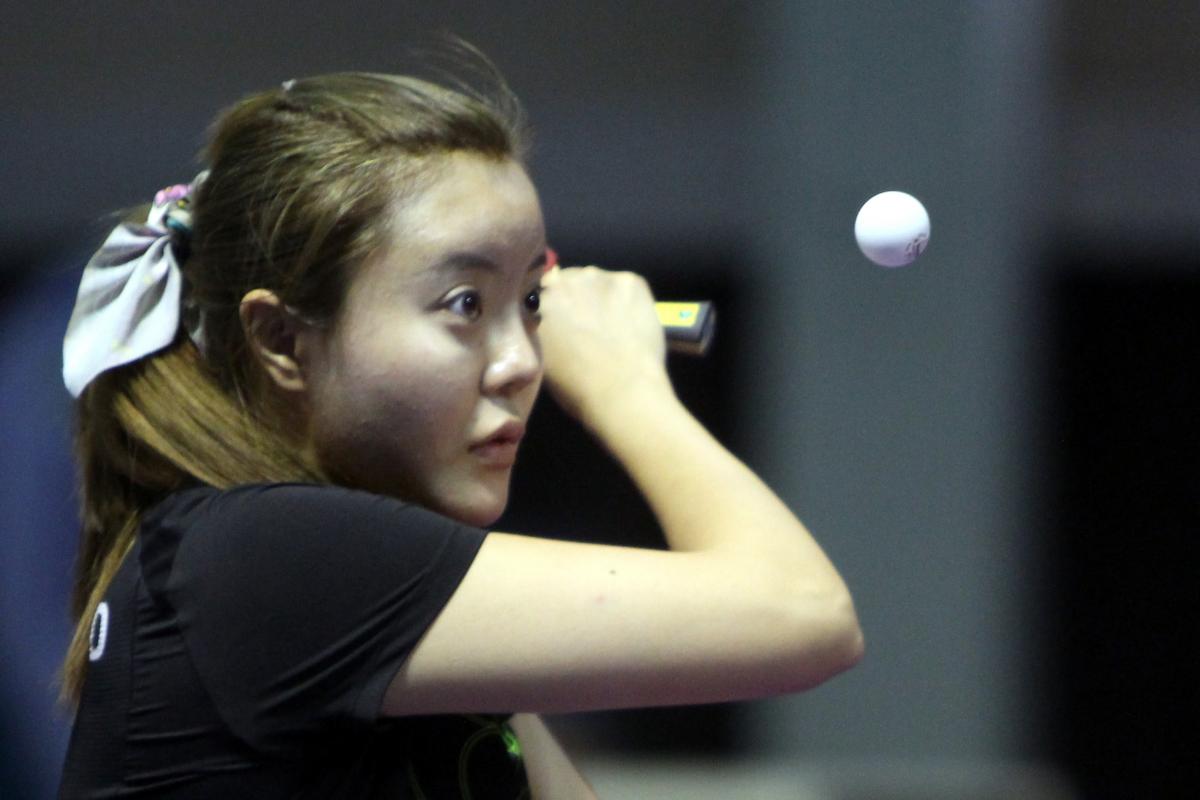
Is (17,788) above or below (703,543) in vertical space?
below

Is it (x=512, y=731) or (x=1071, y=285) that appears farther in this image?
(x=1071, y=285)

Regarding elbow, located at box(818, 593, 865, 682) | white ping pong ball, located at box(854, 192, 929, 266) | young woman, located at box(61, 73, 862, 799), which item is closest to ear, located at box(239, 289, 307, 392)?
young woman, located at box(61, 73, 862, 799)

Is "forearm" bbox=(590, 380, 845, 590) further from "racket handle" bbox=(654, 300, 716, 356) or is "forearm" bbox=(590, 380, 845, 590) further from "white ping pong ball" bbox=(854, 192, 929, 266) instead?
"white ping pong ball" bbox=(854, 192, 929, 266)

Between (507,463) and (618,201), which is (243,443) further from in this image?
(618,201)

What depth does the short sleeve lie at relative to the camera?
142 centimetres

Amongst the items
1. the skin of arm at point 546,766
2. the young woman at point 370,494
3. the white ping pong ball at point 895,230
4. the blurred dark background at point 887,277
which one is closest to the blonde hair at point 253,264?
the young woman at point 370,494

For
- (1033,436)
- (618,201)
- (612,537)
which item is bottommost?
(612,537)

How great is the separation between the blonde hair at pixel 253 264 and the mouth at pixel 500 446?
16cm

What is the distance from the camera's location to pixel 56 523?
232cm

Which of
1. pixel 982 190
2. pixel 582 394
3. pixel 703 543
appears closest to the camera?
pixel 703 543

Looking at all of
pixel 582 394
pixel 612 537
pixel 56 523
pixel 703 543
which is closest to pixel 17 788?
pixel 56 523

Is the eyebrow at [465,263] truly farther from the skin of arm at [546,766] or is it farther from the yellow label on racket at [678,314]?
the skin of arm at [546,766]

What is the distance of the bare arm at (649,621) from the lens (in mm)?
1424

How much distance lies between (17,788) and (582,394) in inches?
56.6
